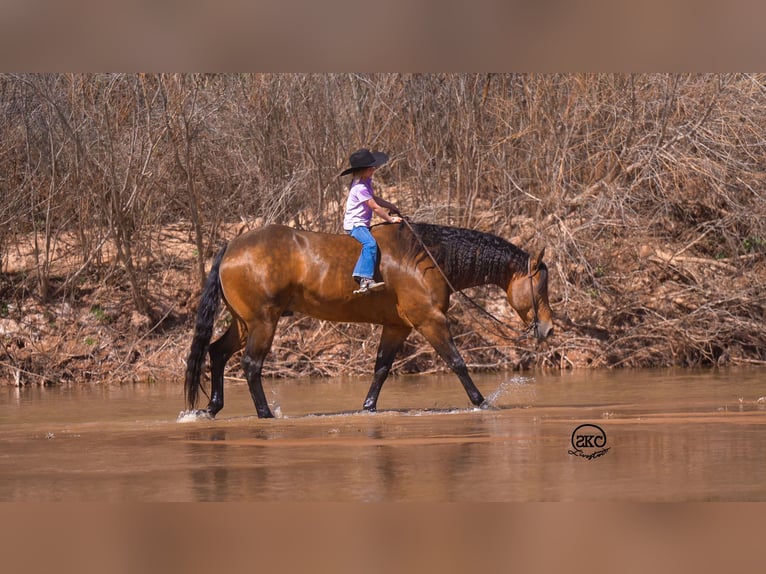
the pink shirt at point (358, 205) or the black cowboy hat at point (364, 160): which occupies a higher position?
the black cowboy hat at point (364, 160)

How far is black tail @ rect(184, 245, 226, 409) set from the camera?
1230 cm

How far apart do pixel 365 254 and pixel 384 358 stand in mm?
1288

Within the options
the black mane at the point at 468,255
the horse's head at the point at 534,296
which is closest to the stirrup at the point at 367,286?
the black mane at the point at 468,255

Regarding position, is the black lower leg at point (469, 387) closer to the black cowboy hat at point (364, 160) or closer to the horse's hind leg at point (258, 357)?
the horse's hind leg at point (258, 357)

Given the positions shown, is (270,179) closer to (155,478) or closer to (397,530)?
(155,478)

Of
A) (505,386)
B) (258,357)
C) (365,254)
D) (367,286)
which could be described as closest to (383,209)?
(365,254)

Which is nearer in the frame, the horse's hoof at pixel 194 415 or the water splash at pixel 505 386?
Answer: the horse's hoof at pixel 194 415

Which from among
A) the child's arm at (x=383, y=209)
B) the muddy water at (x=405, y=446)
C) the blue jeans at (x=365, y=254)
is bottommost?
the muddy water at (x=405, y=446)

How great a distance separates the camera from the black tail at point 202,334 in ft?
40.3

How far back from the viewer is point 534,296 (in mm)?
12719

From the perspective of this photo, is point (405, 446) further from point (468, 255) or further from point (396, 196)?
point (396, 196)

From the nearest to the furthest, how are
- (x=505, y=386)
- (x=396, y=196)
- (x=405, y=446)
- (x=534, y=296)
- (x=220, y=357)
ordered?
(x=405, y=446) → (x=220, y=357) → (x=534, y=296) → (x=505, y=386) → (x=396, y=196)

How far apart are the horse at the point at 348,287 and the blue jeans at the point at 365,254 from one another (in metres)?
0.21

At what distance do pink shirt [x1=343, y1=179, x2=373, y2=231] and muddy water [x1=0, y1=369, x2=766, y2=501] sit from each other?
2.08 meters
